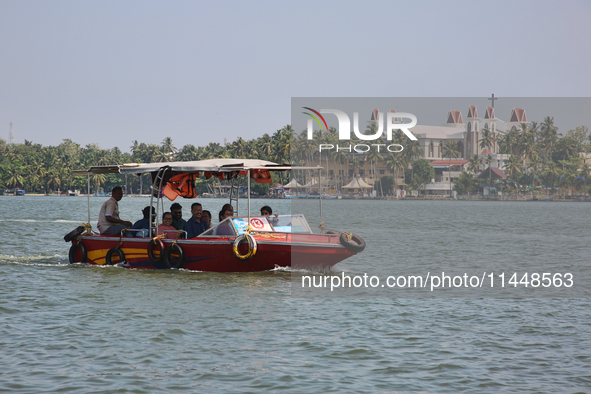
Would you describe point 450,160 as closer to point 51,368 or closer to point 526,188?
point 526,188

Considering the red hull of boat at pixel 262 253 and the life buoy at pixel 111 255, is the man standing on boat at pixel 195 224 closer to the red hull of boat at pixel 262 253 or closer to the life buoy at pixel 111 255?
the red hull of boat at pixel 262 253

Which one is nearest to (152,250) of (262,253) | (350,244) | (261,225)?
(261,225)

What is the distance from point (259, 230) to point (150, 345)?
646cm

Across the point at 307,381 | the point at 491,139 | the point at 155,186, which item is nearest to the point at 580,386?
the point at 307,381

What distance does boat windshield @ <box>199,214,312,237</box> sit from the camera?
15367 millimetres

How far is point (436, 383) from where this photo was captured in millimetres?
7945

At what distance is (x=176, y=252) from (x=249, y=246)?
2.04 metres

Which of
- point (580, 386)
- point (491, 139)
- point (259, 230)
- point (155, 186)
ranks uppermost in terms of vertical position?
point (491, 139)

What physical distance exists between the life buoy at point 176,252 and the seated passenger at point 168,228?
0.58 metres

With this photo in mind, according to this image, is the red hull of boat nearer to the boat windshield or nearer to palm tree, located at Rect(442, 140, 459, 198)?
the boat windshield

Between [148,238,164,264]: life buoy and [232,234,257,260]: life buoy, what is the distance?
79.0 inches

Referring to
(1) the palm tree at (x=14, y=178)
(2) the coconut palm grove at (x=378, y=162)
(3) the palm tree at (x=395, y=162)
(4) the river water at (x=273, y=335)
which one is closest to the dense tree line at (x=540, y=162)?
(2) the coconut palm grove at (x=378, y=162)

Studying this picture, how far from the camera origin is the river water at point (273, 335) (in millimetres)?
8008

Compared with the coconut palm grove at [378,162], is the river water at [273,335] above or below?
below
